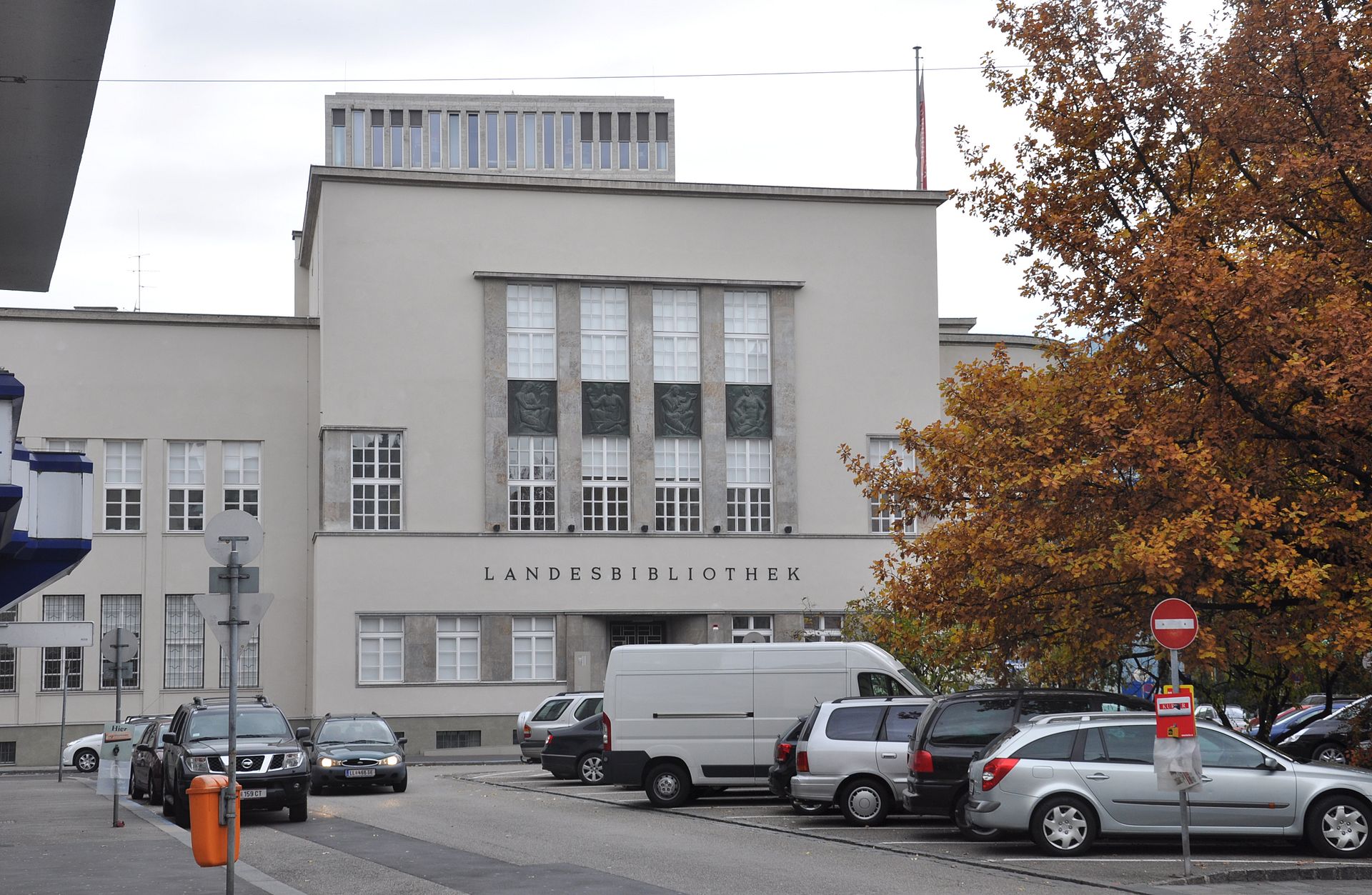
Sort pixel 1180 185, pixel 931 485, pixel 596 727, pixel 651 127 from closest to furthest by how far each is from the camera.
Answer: pixel 1180 185, pixel 931 485, pixel 596 727, pixel 651 127

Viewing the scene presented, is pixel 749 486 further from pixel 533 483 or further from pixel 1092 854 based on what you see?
pixel 1092 854

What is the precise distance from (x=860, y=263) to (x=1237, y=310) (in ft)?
106

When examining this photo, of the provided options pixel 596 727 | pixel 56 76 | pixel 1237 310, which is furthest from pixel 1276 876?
pixel 596 727

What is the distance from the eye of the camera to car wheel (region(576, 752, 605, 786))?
2989 cm

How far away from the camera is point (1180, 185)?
2036 cm

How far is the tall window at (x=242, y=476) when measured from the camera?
4738cm

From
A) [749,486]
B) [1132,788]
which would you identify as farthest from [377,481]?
[1132,788]

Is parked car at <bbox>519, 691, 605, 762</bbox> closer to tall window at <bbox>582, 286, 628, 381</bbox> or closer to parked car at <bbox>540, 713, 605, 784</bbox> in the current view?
parked car at <bbox>540, 713, 605, 784</bbox>

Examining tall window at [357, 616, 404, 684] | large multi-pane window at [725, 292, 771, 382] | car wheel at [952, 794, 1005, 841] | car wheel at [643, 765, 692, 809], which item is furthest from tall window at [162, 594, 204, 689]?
car wheel at [952, 794, 1005, 841]

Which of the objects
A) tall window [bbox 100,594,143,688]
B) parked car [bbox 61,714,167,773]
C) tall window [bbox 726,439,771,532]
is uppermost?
tall window [bbox 726,439,771,532]

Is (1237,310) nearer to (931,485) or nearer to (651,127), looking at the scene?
(931,485)

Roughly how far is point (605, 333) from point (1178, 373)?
29.1 metres

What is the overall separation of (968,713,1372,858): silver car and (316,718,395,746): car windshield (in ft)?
48.9

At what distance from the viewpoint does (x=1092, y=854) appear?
1694 centimetres
